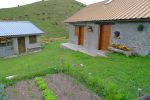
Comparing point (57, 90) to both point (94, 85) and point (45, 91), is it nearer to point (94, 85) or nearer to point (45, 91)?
point (45, 91)

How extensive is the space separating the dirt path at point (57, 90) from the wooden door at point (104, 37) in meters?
6.28

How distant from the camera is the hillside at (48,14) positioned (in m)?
35.4

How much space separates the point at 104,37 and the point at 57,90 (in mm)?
7822

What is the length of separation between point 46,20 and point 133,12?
3077cm

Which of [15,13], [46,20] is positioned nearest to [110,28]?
[46,20]

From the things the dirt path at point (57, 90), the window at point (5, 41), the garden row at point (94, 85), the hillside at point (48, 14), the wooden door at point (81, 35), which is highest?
the hillside at point (48, 14)

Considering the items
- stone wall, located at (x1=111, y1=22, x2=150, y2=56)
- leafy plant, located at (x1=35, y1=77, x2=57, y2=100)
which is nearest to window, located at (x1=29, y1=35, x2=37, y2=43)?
stone wall, located at (x1=111, y1=22, x2=150, y2=56)

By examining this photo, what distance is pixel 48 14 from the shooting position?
4238 cm

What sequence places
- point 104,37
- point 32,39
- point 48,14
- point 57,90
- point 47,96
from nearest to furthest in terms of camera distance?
point 47,96
point 57,90
point 104,37
point 32,39
point 48,14

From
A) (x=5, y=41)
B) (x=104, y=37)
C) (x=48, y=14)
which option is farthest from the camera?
(x=48, y=14)

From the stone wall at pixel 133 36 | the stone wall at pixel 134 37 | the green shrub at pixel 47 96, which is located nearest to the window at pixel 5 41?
the stone wall at pixel 133 36

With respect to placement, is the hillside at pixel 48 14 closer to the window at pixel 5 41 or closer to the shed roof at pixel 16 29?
the shed roof at pixel 16 29

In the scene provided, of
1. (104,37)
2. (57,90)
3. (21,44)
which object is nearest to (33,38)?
(21,44)

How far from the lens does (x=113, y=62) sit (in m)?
9.62
